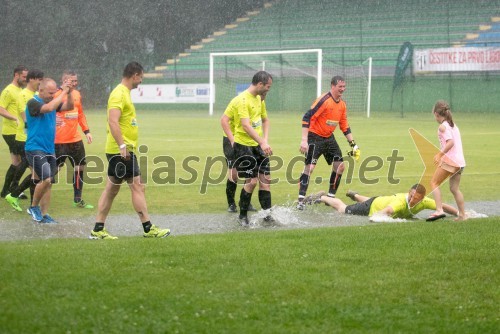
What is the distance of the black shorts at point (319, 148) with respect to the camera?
42.5 feet

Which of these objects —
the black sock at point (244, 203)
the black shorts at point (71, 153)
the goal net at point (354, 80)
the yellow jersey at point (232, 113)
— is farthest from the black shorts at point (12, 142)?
the goal net at point (354, 80)

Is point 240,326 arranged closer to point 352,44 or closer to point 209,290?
point 209,290

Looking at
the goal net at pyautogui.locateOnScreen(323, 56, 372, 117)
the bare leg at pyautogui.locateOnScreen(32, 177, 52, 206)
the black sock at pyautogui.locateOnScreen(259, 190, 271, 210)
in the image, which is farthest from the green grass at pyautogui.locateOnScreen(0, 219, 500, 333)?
the goal net at pyautogui.locateOnScreen(323, 56, 372, 117)

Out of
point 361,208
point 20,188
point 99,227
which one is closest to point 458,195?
point 361,208

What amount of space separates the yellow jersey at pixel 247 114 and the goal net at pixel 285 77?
31.4 m

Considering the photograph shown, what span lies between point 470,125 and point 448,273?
26.0 meters

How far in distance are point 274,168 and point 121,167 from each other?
8906mm

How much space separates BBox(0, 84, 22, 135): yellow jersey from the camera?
43.8ft

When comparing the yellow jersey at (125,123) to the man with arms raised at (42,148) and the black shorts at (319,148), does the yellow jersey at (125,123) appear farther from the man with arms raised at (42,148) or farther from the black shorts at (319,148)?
the black shorts at (319,148)

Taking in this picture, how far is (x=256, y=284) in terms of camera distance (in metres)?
6.54

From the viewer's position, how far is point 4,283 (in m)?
6.41

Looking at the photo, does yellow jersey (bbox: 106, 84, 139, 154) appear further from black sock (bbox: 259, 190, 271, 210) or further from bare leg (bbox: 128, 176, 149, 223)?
black sock (bbox: 259, 190, 271, 210)

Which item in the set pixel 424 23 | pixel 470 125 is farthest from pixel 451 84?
pixel 470 125

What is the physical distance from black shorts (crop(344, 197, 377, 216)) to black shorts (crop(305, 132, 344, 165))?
1.41m
